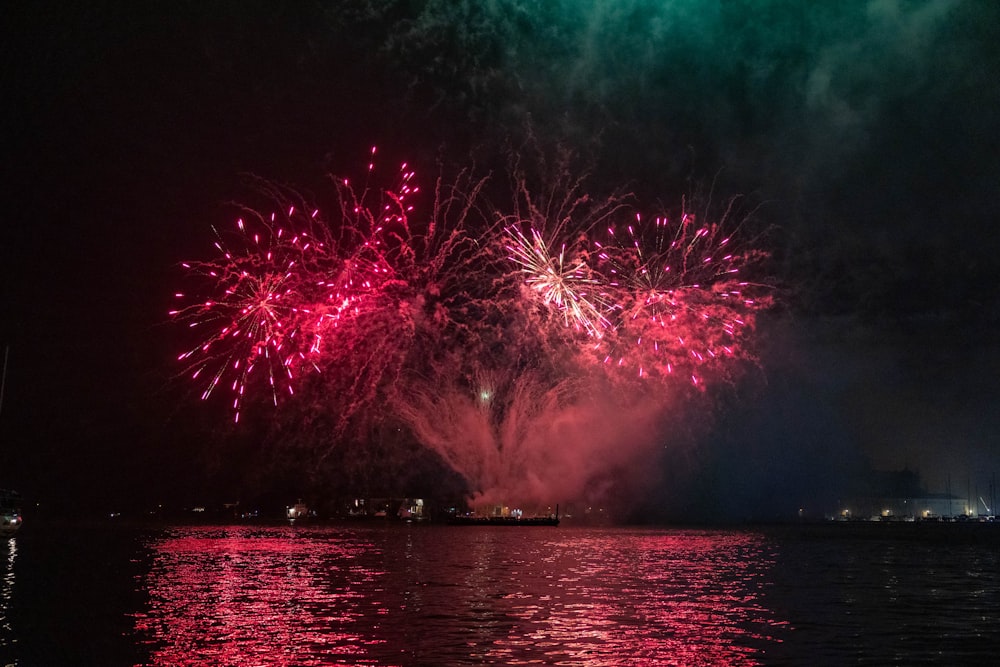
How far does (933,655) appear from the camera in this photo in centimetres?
1973

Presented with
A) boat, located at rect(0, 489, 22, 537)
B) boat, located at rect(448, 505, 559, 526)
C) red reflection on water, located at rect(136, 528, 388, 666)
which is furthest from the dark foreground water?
boat, located at rect(448, 505, 559, 526)

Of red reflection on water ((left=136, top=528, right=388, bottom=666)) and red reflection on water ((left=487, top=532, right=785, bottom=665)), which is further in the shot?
red reflection on water ((left=487, top=532, right=785, bottom=665))

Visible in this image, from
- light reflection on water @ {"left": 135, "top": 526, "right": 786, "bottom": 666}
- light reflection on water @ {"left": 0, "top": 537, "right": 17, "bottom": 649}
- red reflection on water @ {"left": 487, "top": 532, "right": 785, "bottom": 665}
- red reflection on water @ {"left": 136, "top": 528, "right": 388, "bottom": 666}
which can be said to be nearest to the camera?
red reflection on water @ {"left": 136, "top": 528, "right": 388, "bottom": 666}

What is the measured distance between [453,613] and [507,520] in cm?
9539

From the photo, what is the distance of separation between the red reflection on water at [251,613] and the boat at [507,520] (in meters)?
72.7

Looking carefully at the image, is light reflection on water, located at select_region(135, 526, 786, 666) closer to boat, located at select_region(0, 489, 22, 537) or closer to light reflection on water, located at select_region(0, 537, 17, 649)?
light reflection on water, located at select_region(0, 537, 17, 649)

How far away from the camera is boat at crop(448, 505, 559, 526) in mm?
118562

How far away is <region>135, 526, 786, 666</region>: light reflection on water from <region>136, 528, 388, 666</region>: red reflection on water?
0.14 ft

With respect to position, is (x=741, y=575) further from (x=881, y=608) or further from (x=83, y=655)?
(x=83, y=655)

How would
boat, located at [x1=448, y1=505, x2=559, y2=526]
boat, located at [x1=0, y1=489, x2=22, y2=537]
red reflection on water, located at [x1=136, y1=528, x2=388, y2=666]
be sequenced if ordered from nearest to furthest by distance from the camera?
1. red reflection on water, located at [x1=136, y1=528, x2=388, y2=666]
2. boat, located at [x1=0, y1=489, x2=22, y2=537]
3. boat, located at [x1=448, y1=505, x2=559, y2=526]

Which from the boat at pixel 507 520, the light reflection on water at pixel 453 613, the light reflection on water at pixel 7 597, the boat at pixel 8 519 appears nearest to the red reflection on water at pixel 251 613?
the light reflection on water at pixel 453 613

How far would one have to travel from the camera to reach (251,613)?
2489 cm

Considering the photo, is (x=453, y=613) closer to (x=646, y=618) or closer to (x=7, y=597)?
(x=646, y=618)

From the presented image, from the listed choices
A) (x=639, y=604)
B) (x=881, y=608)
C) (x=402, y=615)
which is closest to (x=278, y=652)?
(x=402, y=615)
